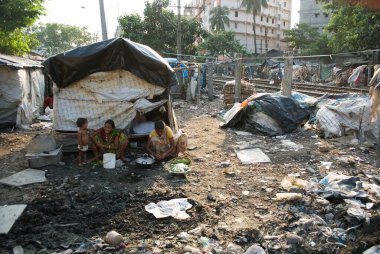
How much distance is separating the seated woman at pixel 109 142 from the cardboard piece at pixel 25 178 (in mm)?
1030

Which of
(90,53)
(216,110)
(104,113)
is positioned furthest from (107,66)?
(216,110)

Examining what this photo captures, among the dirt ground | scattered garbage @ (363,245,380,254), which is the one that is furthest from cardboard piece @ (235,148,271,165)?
scattered garbage @ (363,245,380,254)

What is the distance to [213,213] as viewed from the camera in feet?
13.3

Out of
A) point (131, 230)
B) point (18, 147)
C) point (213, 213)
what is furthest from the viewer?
point (18, 147)

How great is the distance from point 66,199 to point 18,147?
3648mm

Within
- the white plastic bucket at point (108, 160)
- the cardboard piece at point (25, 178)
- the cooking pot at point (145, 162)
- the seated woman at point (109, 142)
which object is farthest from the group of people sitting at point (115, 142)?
the cardboard piece at point (25, 178)

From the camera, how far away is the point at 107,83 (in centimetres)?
670

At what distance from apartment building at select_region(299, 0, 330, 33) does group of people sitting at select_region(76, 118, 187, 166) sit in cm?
4990

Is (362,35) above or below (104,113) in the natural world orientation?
above

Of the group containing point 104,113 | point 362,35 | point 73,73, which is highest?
point 362,35

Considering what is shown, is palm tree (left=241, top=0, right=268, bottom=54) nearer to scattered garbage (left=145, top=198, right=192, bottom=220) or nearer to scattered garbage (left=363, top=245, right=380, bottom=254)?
scattered garbage (left=145, top=198, right=192, bottom=220)

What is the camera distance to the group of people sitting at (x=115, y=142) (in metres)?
6.00

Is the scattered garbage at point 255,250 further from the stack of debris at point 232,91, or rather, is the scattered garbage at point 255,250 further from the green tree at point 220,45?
the green tree at point 220,45

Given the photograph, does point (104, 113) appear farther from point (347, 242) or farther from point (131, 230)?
point (347, 242)
